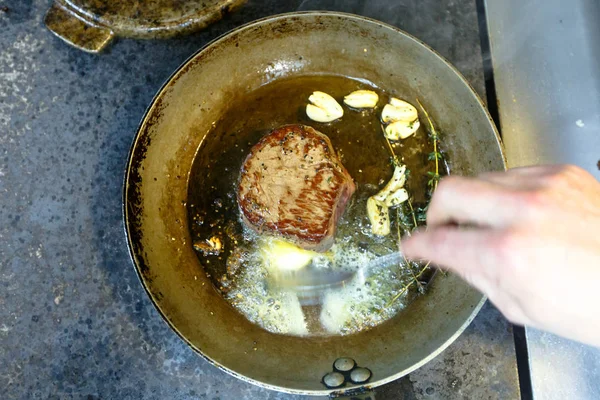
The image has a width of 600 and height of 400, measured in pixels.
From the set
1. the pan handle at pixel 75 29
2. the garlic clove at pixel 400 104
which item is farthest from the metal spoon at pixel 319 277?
the pan handle at pixel 75 29

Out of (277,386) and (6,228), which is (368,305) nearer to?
(277,386)

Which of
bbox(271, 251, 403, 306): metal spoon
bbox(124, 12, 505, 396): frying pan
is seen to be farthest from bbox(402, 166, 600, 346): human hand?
bbox(271, 251, 403, 306): metal spoon

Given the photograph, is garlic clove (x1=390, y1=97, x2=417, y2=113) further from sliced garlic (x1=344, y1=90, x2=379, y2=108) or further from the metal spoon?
the metal spoon

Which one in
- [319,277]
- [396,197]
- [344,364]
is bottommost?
[344,364]

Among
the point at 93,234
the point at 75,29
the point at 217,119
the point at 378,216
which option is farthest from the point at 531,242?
the point at 75,29

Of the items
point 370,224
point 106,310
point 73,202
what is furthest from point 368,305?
point 73,202

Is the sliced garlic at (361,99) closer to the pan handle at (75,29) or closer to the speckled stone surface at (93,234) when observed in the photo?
the speckled stone surface at (93,234)

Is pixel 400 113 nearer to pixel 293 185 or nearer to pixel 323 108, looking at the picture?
pixel 323 108
